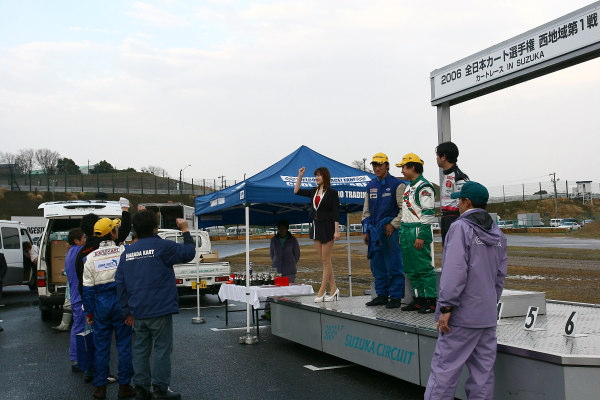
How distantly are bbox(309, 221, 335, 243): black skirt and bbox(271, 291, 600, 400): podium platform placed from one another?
90cm

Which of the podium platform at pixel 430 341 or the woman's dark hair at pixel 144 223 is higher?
the woman's dark hair at pixel 144 223

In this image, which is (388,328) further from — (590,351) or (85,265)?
(85,265)

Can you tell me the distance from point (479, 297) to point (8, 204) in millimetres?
78634

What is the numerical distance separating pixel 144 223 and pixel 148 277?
21.7 inches

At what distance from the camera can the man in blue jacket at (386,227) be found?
6926 millimetres

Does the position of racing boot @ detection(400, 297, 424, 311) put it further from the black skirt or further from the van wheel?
the van wheel

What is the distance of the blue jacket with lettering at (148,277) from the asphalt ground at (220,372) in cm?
118

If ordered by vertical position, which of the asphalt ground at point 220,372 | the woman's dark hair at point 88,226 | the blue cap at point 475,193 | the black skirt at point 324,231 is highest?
the blue cap at point 475,193

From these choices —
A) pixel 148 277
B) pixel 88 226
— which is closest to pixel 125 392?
pixel 148 277

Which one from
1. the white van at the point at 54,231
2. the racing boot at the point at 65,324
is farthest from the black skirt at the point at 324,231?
the racing boot at the point at 65,324

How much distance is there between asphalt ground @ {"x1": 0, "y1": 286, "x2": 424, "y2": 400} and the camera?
609 cm

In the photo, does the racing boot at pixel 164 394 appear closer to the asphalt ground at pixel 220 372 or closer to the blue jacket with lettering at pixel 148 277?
the asphalt ground at pixel 220 372

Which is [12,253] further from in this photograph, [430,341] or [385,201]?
[430,341]

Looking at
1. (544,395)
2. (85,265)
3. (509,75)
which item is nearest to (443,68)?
(509,75)
